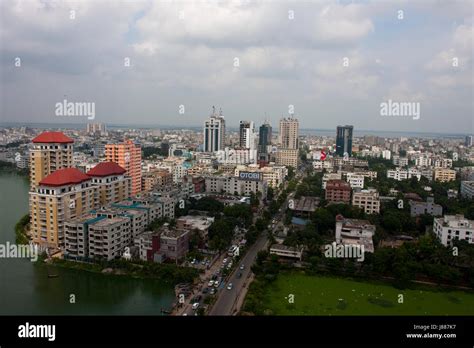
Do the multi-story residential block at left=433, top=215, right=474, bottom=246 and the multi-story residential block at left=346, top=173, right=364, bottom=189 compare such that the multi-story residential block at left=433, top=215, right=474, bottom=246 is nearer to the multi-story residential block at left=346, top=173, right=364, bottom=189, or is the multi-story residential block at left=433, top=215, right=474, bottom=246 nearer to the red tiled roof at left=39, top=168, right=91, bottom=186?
the multi-story residential block at left=346, top=173, right=364, bottom=189

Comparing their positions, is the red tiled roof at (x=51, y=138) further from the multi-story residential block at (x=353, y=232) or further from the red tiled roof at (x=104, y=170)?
the multi-story residential block at (x=353, y=232)

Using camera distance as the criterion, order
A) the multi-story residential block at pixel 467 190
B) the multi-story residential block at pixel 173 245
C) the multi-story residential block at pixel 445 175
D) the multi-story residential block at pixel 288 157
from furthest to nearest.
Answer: the multi-story residential block at pixel 288 157 < the multi-story residential block at pixel 445 175 < the multi-story residential block at pixel 467 190 < the multi-story residential block at pixel 173 245

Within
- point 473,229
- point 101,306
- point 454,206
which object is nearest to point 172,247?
point 101,306

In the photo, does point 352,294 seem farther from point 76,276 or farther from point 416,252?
point 76,276

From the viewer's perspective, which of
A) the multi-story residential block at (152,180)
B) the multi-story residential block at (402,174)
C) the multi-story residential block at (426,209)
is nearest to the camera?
the multi-story residential block at (426,209)

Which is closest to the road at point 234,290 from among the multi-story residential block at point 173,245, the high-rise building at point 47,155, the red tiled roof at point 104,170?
the multi-story residential block at point 173,245
